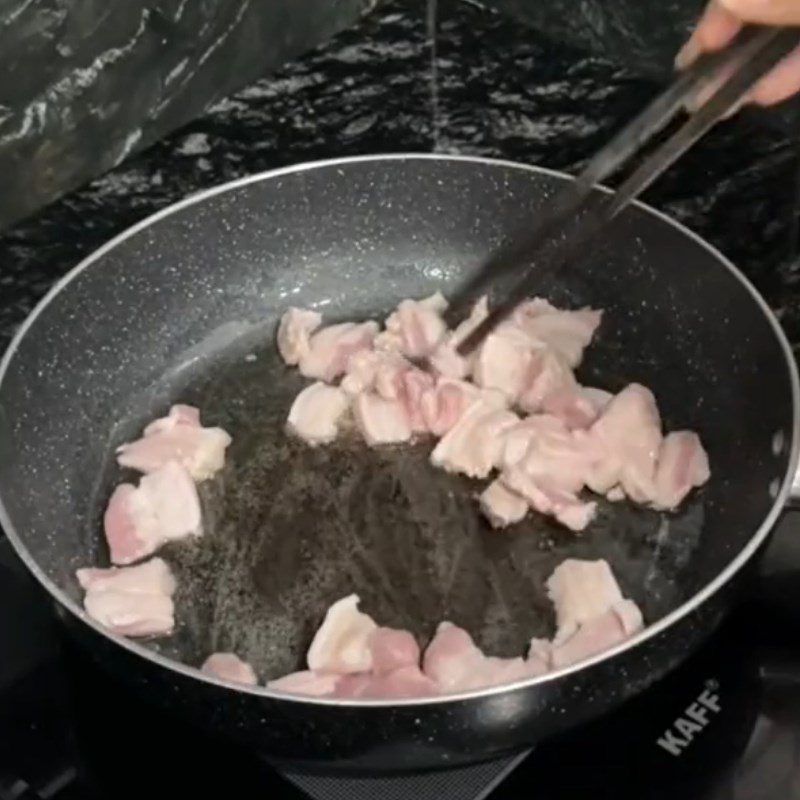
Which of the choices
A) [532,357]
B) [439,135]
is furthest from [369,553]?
[439,135]

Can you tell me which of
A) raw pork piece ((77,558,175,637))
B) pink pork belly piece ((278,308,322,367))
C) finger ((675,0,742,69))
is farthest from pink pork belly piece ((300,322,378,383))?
finger ((675,0,742,69))

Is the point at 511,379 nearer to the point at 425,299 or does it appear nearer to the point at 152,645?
the point at 425,299

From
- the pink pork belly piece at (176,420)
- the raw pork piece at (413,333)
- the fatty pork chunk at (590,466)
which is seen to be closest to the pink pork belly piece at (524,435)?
the fatty pork chunk at (590,466)

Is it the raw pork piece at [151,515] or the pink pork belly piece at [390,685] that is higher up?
the raw pork piece at [151,515]

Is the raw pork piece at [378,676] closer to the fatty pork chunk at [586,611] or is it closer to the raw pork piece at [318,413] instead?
the fatty pork chunk at [586,611]

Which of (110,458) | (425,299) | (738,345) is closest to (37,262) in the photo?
(110,458)

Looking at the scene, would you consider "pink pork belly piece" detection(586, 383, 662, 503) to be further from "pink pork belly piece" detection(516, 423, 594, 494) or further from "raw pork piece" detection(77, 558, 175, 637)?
"raw pork piece" detection(77, 558, 175, 637)
